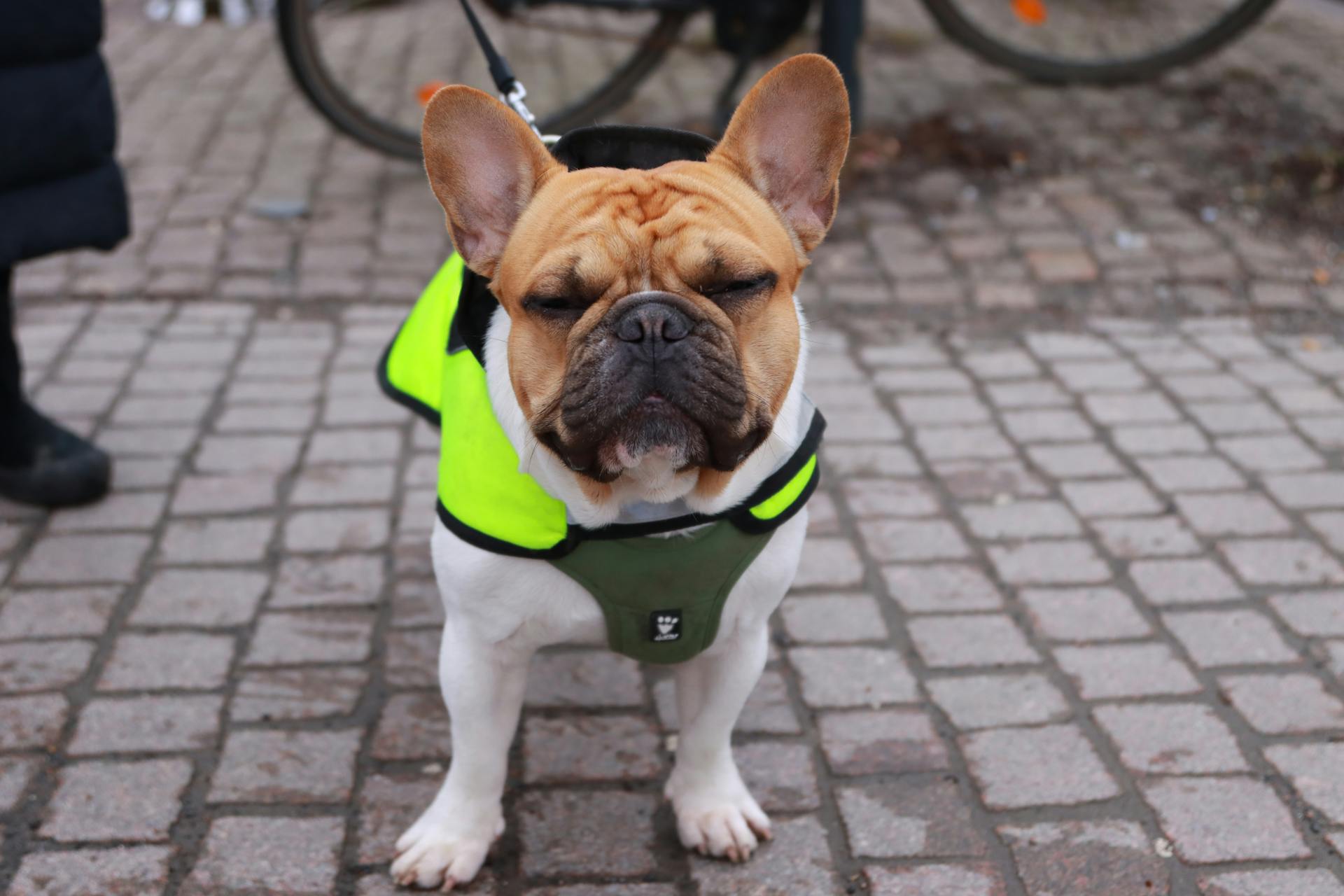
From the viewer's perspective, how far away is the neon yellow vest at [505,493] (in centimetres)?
231

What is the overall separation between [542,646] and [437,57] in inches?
235

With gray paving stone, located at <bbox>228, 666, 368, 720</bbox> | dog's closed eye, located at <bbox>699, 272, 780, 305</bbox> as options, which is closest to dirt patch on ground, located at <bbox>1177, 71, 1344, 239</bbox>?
dog's closed eye, located at <bbox>699, 272, 780, 305</bbox>

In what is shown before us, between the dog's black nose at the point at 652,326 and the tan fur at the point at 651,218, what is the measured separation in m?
0.07

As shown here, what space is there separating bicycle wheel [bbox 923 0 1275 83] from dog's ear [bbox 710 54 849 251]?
15.4ft

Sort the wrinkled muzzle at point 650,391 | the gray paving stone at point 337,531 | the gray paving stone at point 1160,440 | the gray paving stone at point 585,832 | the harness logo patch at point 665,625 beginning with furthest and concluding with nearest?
the gray paving stone at point 1160,440, the gray paving stone at point 337,531, the gray paving stone at point 585,832, the harness logo patch at point 665,625, the wrinkled muzzle at point 650,391

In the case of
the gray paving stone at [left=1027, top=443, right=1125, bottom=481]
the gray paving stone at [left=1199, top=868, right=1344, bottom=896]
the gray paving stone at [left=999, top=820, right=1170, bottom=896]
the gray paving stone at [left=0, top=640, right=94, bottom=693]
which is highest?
the gray paving stone at [left=1199, top=868, right=1344, bottom=896]

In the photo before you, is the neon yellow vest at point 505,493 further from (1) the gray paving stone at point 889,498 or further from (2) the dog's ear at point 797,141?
(1) the gray paving stone at point 889,498

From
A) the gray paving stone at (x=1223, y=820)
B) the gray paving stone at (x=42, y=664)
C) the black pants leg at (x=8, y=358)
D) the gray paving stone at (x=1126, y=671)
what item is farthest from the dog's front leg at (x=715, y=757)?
the black pants leg at (x=8, y=358)

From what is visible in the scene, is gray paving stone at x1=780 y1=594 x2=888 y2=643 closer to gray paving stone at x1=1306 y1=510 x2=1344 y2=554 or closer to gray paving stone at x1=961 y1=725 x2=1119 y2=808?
gray paving stone at x1=961 y1=725 x2=1119 y2=808

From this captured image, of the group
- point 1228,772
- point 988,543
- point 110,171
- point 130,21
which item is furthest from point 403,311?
point 130,21

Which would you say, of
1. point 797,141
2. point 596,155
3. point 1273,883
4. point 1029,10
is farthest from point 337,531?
point 1029,10

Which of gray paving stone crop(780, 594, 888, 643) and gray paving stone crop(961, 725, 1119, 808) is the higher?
gray paving stone crop(961, 725, 1119, 808)

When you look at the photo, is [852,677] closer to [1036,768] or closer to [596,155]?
[1036,768]

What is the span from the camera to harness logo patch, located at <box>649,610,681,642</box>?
242cm
